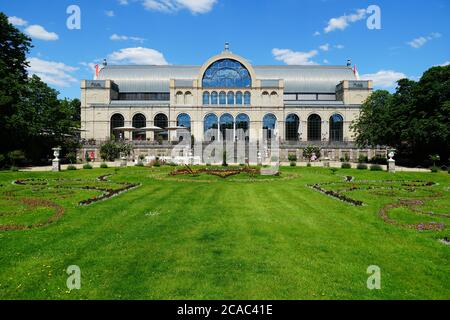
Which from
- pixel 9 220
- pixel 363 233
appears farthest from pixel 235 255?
pixel 9 220

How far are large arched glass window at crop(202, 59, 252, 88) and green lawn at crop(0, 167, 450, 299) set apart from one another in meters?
57.0

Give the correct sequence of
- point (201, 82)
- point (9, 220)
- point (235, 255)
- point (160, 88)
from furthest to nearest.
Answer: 1. point (160, 88)
2. point (201, 82)
3. point (9, 220)
4. point (235, 255)

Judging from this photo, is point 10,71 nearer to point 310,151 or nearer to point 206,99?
point 206,99

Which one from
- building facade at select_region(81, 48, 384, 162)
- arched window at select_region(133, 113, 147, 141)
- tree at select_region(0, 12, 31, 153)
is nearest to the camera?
tree at select_region(0, 12, 31, 153)

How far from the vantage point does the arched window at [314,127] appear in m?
75.7

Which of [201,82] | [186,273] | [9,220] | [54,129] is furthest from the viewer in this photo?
[201,82]

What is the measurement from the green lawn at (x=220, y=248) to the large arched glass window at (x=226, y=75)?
56986 millimetres

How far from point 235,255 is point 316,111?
69729mm

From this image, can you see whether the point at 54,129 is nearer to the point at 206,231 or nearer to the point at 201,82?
the point at 201,82

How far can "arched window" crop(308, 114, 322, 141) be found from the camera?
75688 mm

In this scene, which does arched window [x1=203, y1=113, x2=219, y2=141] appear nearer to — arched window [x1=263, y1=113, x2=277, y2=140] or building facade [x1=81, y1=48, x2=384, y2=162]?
building facade [x1=81, y1=48, x2=384, y2=162]

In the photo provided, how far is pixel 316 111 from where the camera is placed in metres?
75.5

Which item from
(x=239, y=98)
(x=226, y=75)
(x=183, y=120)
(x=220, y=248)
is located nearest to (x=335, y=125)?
(x=239, y=98)

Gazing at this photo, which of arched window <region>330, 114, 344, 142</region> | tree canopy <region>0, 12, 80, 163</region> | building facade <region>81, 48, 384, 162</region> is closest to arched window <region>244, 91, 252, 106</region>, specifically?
building facade <region>81, 48, 384, 162</region>
